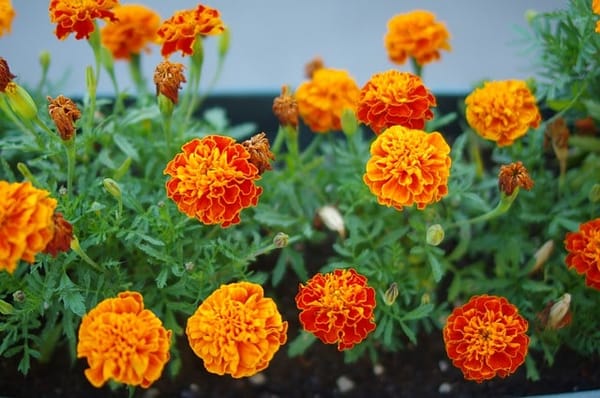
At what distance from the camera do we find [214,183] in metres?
0.65

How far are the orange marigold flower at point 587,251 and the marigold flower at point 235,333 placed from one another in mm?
326

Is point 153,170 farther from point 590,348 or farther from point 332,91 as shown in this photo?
point 590,348

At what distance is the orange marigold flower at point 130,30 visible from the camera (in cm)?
92

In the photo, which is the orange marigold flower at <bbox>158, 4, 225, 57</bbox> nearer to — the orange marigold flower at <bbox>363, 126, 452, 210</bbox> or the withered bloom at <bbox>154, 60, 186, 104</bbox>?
the withered bloom at <bbox>154, 60, 186, 104</bbox>

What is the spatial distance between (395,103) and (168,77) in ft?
0.75

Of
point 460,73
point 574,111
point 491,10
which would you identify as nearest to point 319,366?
point 574,111

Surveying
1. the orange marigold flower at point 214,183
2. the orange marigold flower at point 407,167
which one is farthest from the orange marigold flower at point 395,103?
the orange marigold flower at point 214,183

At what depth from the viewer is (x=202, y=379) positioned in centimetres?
91

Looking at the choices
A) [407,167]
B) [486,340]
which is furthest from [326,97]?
[486,340]

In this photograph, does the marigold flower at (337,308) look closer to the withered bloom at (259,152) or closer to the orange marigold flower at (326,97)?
the withered bloom at (259,152)

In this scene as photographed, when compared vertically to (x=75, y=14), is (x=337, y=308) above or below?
below

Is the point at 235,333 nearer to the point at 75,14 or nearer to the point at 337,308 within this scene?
the point at 337,308

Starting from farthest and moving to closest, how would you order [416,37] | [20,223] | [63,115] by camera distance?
[416,37], [63,115], [20,223]

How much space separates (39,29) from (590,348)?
1366 mm
